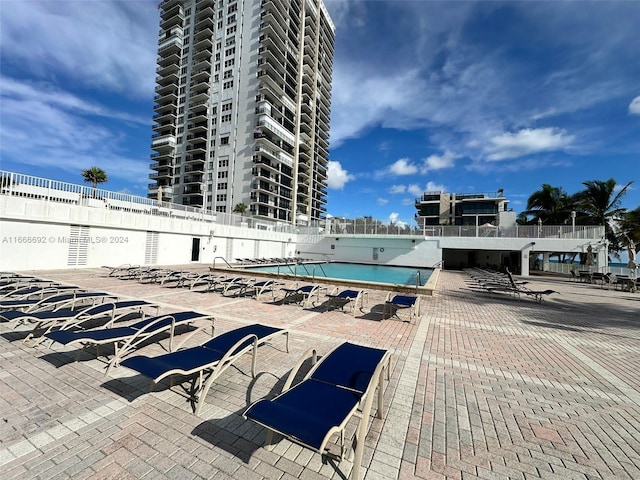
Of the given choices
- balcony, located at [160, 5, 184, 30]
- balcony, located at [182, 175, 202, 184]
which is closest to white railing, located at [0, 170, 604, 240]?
balcony, located at [182, 175, 202, 184]

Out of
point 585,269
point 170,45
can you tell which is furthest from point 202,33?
point 585,269

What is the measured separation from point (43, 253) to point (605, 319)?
73.6 ft

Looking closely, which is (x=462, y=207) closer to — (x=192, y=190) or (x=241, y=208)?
(x=241, y=208)

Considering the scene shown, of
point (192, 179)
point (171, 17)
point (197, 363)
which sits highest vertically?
point (171, 17)

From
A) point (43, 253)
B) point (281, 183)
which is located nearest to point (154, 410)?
point (43, 253)

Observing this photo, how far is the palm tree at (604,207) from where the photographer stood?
2742cm

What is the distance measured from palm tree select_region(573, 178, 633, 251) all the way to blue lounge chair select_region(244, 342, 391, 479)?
36.5m

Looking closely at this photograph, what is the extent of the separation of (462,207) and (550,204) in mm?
32019

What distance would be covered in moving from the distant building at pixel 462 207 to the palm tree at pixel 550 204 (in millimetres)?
26852

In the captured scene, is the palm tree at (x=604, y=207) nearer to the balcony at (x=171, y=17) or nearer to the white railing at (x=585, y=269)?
the white railing at (x=585, y=269)

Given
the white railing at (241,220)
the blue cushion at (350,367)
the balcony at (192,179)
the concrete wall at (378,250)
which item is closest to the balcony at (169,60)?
the balcony at (192,179)

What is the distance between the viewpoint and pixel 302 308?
823 centimetres

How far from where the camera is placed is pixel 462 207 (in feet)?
215

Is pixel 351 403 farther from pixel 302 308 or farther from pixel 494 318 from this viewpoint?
pixel 494 318
